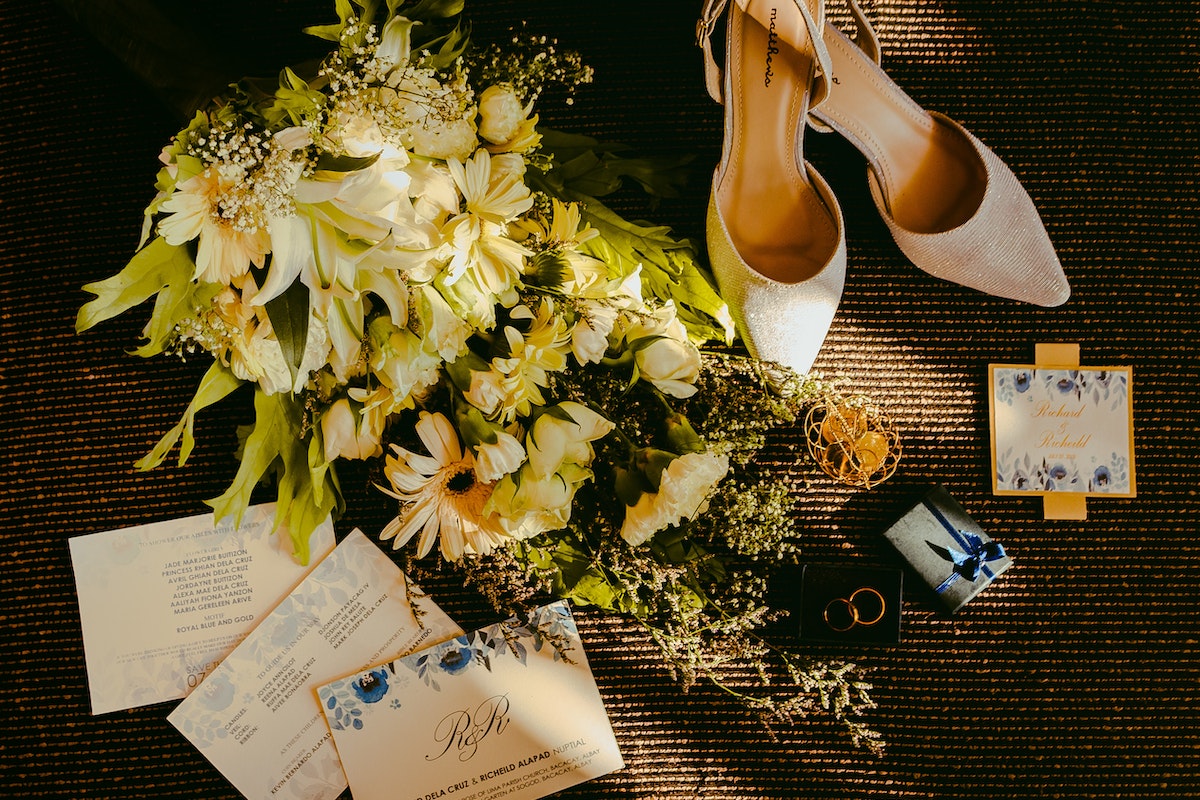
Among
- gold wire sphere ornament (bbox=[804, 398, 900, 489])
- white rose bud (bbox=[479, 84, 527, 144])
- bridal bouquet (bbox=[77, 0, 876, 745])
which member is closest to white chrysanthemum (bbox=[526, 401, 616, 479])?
bridal bouquet (bbox=[77, 0, 876, 745])

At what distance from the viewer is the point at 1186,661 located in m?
1.00

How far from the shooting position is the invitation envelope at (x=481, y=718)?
0.98m

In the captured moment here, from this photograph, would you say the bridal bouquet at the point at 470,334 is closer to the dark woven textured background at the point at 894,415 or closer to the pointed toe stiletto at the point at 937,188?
the dark woven textured background at the point at 894,415

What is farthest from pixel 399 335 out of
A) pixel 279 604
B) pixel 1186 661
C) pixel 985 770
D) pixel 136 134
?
pixel 1186 661

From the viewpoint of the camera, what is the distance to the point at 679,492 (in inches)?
29.1

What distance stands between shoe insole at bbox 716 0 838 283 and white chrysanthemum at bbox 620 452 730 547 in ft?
1.15

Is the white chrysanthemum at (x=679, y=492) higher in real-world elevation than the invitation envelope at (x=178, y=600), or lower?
higher

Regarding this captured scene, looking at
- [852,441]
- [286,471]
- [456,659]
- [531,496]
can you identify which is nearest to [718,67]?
[852,441]

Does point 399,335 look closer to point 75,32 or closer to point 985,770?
point 75,32

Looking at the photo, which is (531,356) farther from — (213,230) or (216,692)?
(216,692)

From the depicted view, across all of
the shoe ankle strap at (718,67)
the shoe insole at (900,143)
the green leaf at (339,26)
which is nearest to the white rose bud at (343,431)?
the green leaf at (339,26)

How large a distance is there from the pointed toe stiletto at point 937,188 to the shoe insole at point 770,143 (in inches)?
1.6

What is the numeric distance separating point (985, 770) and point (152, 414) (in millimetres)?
1187

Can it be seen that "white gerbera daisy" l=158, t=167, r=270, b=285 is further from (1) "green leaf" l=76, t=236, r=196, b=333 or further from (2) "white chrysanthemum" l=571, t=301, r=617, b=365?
(2) "white chrysanthemum" l=571, t=301, r=617, b=365
